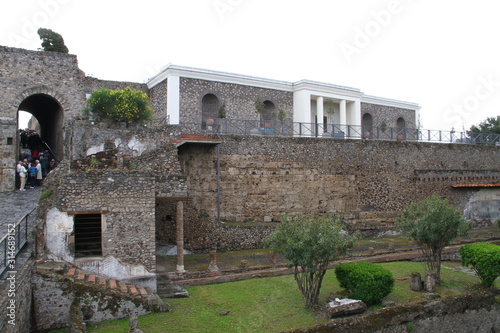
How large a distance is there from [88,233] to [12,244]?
343 centimetres

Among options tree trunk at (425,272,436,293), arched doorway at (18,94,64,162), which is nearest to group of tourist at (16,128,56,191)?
arched doorway at (18,94,64,162)

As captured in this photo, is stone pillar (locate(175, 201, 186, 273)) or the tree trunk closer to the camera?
the tree trunk

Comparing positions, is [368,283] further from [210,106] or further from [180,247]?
[210,106]

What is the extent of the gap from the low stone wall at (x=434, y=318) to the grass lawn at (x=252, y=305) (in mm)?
656

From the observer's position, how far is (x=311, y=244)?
10430 millimetres

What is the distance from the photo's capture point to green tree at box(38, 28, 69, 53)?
20.6 meters

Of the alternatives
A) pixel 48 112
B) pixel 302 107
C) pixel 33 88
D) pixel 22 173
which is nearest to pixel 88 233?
pixel 22 173

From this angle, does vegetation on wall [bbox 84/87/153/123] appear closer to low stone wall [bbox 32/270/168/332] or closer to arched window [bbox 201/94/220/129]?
arched window [bbox 201/94/220/129]

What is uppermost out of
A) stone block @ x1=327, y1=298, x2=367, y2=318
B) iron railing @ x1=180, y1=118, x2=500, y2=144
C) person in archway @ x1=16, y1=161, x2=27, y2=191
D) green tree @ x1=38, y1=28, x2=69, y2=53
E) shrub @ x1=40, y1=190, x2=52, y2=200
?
green tree @ x1=38, y1=28, x2=69, y2=53

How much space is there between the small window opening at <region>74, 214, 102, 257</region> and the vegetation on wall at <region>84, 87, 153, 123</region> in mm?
5776

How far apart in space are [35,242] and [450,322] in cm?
1112

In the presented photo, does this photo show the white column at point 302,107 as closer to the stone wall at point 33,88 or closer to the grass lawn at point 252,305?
the stone wall at point 33,88

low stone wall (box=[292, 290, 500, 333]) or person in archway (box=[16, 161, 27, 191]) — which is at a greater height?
person in archway (box=[16, 161, 27, 191])

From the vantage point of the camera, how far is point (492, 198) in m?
25.2
